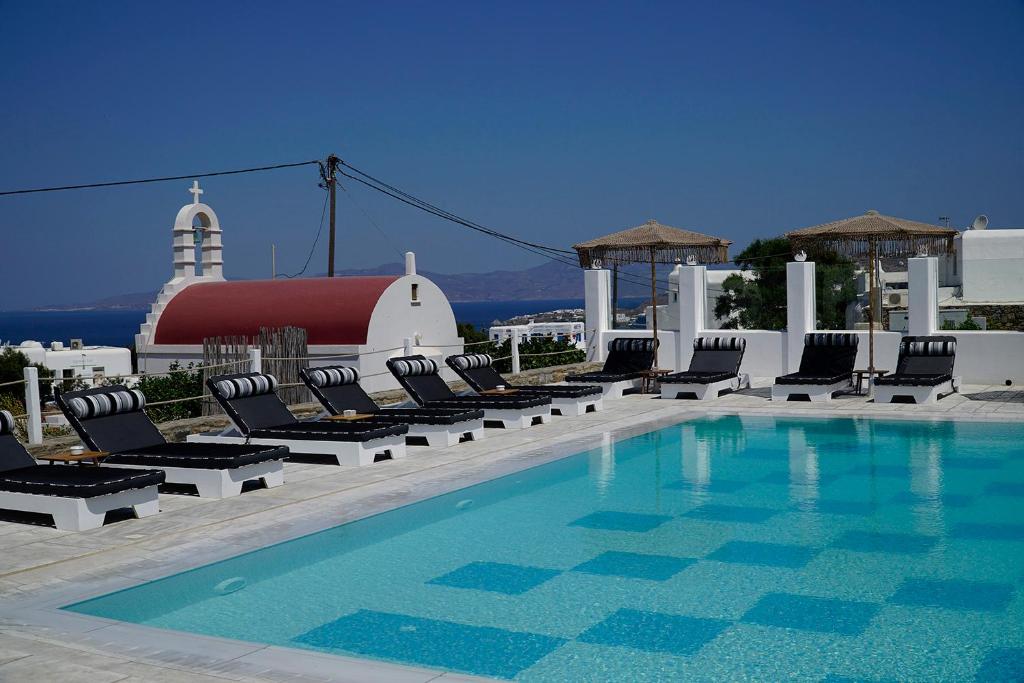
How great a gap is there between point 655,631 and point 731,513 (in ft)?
10.0

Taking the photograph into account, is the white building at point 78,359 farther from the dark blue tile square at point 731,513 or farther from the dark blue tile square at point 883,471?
the dark blue tile square at point 731,513

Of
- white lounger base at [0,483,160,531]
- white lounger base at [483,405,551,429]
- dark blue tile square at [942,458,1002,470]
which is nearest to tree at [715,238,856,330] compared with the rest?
white lounger base at [483,405,551,429]

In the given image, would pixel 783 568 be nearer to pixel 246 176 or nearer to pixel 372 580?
pixel 372 580

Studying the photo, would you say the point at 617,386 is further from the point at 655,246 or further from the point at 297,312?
the point at 297,312

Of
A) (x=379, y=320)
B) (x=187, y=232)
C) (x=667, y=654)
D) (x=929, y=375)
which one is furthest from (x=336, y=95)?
(x=667, y=654)

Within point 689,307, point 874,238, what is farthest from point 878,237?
point 689,307

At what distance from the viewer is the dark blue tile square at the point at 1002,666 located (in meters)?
4.94

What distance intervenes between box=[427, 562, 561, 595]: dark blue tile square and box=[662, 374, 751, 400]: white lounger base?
922 cm

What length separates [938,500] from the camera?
29.3 ft

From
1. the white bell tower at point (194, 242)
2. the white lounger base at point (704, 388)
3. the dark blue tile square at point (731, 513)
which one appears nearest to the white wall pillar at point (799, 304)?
the white lounger base at point (704, 388)

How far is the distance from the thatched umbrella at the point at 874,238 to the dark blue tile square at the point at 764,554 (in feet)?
28.3

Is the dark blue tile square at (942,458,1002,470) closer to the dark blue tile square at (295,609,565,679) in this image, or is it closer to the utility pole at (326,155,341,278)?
the dark blue tile square at (295,609,565,679)

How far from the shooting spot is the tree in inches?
758

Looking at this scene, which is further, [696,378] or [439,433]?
[696,378]
